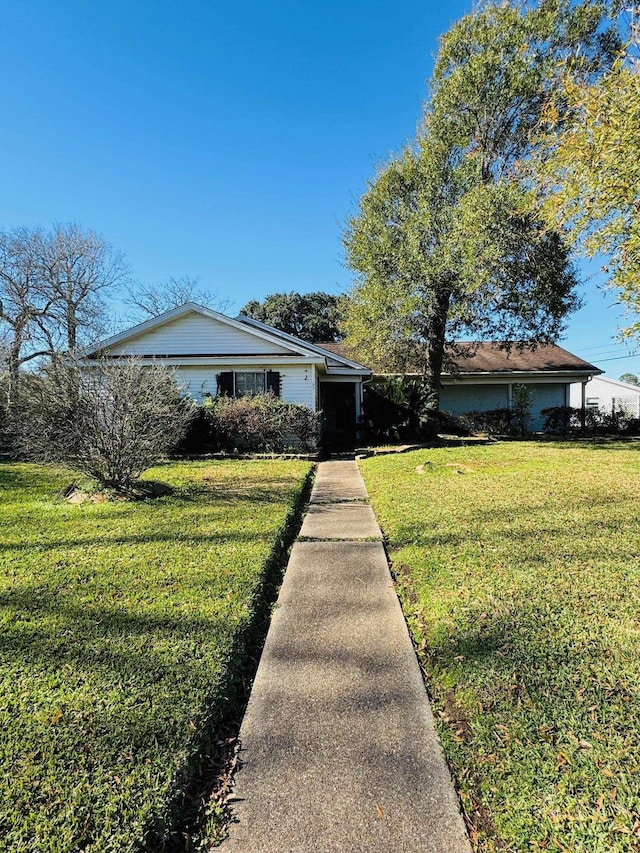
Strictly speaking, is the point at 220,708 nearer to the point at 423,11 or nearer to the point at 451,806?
the point at 451,806

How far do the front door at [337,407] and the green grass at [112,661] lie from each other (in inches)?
506

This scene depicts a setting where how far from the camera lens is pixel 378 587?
379 cm

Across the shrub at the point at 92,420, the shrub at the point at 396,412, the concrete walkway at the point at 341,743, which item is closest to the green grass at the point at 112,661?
the concrete walkway at the point at 341,743

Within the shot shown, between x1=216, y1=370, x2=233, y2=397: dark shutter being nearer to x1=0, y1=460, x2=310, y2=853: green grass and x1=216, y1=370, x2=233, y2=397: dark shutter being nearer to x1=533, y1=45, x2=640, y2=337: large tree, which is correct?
x1=0, y1=460, x2=310, y2=853: green grass

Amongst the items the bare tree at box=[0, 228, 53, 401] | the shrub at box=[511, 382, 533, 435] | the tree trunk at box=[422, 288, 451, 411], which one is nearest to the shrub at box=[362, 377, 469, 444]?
the tree trunk at box=[422, 288, 451, 411]

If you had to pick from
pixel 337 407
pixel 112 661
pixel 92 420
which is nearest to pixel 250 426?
pixel 92 420

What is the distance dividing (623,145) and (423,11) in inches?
500

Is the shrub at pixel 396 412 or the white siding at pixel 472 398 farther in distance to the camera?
the white siding at pixel 472 398

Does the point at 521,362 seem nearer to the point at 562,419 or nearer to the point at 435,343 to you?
the point at 562,419

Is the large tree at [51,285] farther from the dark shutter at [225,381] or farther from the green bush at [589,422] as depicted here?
the green bush at [589,422]

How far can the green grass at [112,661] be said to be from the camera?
66.4 inches

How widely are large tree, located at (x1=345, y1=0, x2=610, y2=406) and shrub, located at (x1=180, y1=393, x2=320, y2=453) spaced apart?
5866mm

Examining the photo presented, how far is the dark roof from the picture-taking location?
72.5 feet

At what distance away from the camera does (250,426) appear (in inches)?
508
